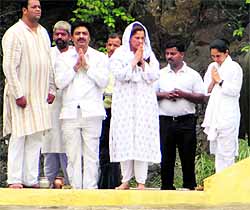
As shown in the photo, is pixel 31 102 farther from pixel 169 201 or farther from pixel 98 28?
pixel 98 28

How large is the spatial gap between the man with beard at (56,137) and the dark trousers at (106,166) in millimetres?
418

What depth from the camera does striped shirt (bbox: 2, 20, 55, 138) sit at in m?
7.59

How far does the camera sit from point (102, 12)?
43.6 feet

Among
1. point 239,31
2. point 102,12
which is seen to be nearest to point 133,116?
point 102,12

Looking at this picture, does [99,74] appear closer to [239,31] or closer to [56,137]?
[56,137]

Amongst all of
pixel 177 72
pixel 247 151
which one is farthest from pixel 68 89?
pixel 247 151

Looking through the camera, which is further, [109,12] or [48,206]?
[109,12]

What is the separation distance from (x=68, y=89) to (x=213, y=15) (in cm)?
671

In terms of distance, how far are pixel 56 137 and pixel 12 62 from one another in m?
1.11

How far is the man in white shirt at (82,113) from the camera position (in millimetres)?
7953

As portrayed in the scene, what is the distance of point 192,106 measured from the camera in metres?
8.57

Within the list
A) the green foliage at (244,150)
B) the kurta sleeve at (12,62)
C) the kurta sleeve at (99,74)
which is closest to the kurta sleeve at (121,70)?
the kurta sleeve at (99,74)

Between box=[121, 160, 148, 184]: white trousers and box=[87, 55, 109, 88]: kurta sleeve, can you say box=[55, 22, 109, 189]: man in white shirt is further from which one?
box=[121, 160, 148, 184]: white trousers

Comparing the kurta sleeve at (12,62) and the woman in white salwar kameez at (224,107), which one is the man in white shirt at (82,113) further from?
the woman in white salwar kameez at (224,107)
